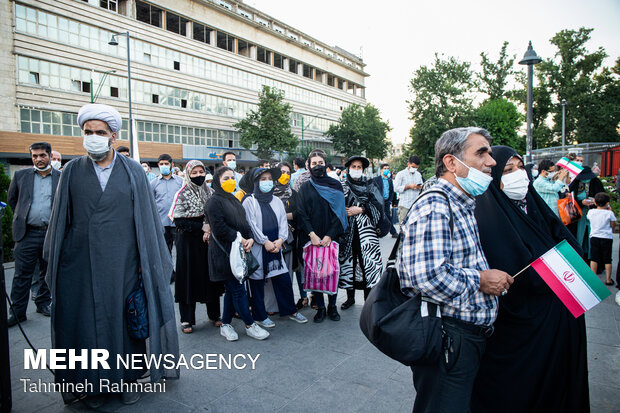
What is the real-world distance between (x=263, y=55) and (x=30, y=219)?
1995 inches

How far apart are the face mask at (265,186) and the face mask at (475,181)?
314cm

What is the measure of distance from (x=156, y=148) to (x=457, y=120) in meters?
31.4

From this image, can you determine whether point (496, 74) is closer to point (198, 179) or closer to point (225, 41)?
point (225, 41)

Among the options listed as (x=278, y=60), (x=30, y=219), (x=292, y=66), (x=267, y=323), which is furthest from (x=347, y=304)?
(x=292, y=66)

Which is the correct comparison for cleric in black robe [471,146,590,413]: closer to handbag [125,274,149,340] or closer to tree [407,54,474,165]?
handbag [125,274,149,340]

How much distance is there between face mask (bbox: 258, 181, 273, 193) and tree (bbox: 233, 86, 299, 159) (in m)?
38.7

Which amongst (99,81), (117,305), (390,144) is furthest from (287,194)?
(390,144)

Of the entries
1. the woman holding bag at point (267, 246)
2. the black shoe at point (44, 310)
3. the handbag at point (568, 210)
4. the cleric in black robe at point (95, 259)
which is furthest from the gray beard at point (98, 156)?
the handbag at point (568, 210)

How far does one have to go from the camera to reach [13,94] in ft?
92.6

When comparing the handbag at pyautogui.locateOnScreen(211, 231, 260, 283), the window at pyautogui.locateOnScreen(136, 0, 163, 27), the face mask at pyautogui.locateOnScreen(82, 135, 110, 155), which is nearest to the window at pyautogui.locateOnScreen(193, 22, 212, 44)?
the window at pyautogui.locateOnScreen(136, 0, 163, 27)

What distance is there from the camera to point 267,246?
16.0 feet

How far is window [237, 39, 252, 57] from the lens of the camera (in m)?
48.7

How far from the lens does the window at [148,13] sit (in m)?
37.5

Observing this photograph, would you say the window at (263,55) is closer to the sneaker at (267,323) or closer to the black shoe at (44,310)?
the black shoe at (44,310)
